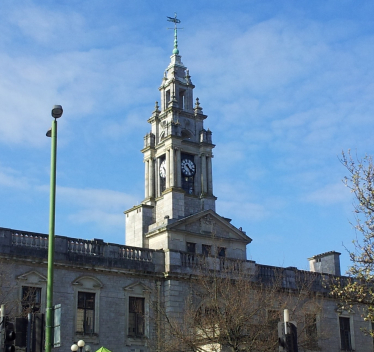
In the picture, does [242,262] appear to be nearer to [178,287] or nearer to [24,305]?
[178,287]

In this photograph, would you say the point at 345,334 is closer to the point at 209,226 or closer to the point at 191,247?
the point at 209,226

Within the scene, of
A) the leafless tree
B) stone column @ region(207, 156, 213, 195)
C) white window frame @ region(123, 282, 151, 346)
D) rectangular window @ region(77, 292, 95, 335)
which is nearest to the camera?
the leafless tree

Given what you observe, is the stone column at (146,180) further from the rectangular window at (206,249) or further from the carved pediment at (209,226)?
the rectangular window at (206,249)

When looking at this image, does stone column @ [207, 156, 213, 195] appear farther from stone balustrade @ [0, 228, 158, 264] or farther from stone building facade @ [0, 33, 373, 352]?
stone balustrade @ [0, 228, 158, 264]

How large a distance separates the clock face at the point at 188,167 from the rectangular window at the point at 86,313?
44.2 feet

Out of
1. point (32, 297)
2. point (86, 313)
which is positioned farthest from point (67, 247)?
point (86, 313)

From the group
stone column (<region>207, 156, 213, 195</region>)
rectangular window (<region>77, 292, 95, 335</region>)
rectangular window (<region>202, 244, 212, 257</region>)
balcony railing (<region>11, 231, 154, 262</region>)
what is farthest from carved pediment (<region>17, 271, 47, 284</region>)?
stone column (<region>207, 156, 213, 195</region>)

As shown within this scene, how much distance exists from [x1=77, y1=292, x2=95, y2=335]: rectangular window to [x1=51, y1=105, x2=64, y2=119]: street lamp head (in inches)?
710

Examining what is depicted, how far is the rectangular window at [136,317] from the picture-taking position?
117ft

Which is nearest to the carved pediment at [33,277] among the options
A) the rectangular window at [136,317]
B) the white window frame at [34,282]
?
the white window frame at [34,282]

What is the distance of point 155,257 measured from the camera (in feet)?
123

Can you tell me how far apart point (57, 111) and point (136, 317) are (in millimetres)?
20315

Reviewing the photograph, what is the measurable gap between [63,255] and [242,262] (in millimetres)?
11537

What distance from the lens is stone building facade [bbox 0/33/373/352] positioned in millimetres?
33062
